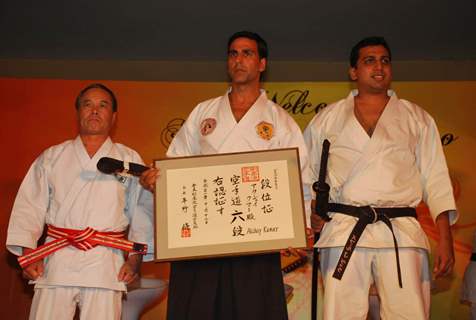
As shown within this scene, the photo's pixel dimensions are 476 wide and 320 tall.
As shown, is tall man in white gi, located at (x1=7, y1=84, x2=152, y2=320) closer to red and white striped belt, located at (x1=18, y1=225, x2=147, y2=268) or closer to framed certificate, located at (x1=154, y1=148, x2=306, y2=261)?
red and white striped belt, located at (x1=18, y1=225, x2=147, y2=268)

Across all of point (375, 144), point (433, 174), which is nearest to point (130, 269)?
point (375, 144)

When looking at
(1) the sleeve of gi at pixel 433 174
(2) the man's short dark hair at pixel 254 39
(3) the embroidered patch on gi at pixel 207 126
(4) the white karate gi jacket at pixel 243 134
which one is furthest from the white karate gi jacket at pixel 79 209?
(1) the sleeve of gi at pixel 433 174

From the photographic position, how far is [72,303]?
359 cm

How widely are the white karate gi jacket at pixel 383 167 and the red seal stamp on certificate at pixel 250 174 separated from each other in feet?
1.81

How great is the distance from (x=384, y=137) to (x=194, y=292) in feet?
5.03

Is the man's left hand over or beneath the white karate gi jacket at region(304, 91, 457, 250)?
beneath

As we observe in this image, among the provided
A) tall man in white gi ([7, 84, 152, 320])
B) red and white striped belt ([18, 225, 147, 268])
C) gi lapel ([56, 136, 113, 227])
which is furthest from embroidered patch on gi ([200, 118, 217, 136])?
red and white striped belt ([18, 225, 147, 268])

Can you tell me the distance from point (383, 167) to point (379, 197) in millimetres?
201

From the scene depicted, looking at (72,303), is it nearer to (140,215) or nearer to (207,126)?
(140,215)

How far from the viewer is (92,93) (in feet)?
13.4

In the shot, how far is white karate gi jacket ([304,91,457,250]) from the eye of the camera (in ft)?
11.4

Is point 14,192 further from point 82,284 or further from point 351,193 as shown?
point 351,193

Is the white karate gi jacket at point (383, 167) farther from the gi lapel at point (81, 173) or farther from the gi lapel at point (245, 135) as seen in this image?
the gi lapel at point (81, 173)

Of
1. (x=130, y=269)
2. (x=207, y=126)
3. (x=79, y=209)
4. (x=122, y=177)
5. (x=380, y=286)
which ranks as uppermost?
(x=207, y=126)
